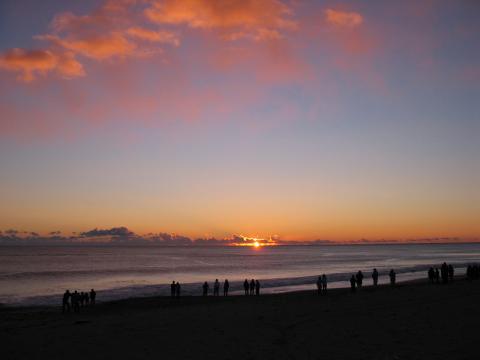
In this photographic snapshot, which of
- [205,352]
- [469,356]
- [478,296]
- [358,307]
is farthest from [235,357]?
[478,296]

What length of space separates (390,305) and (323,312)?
3.28m

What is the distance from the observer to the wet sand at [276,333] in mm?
13133

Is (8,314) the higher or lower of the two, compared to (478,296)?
lower

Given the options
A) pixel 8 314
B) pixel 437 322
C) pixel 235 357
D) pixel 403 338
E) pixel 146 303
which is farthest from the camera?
pixel 146 303

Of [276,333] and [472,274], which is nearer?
[276,333]

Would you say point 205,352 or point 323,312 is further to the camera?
point 323,312

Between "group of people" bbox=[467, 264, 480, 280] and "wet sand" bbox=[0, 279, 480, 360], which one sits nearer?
"wet sand" bbox=[0, 279, 480, 360]

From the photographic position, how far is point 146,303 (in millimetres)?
30641

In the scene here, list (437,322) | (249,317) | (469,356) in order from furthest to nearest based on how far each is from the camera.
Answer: (249,317)
(437,322)
(469,356)

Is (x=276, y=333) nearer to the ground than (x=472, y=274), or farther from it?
farther from it

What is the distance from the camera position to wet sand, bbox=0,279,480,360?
13.1 meters

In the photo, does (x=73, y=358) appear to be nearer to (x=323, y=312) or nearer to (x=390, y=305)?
(x=323, y=312)

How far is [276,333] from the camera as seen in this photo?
16156 mm

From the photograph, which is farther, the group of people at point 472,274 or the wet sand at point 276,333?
the group of people at point 472,274
